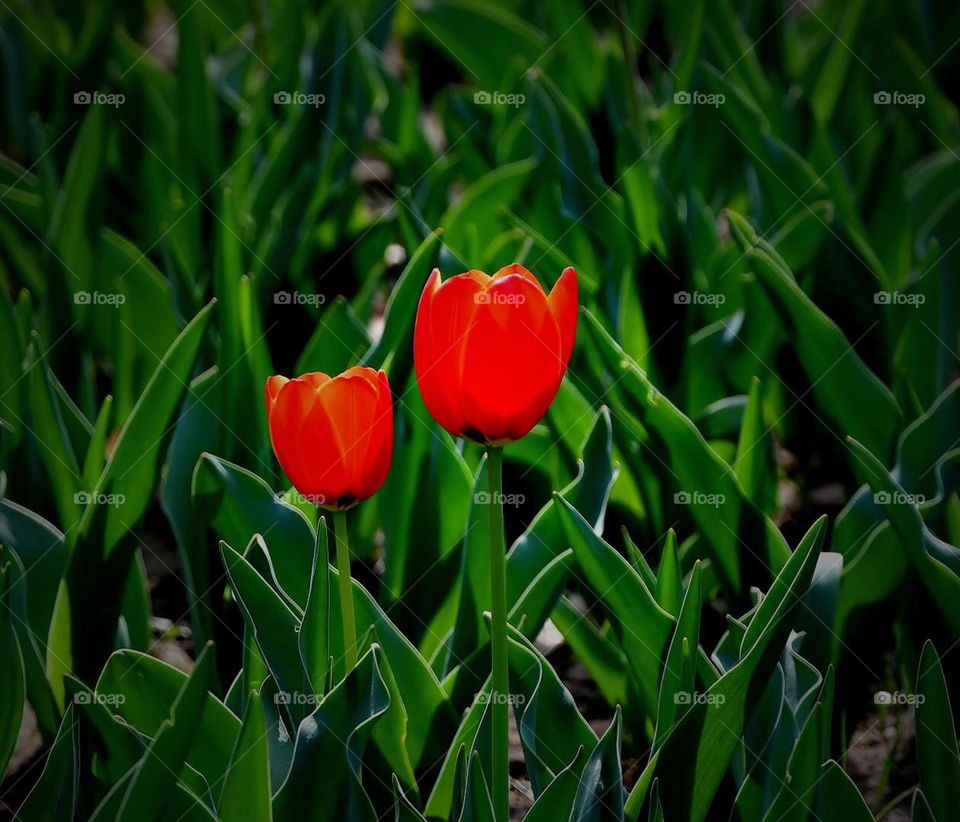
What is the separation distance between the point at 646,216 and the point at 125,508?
0.84 m

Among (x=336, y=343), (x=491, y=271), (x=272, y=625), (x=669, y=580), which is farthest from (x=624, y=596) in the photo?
(x=491, y=271)

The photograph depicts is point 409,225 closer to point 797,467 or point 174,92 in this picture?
point 797,467

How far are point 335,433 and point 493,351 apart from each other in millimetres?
148

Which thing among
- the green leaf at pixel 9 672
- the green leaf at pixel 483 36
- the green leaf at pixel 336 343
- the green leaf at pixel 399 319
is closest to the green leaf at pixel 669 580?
the green leaf at pixel 399 319

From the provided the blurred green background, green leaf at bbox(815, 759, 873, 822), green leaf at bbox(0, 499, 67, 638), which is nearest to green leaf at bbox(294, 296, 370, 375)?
the blurred green background

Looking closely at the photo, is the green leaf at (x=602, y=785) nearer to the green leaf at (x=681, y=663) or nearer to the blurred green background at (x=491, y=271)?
the green leaf at (x=681, y=663)

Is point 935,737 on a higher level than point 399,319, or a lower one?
lower

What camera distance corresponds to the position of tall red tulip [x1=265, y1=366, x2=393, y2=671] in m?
0.92

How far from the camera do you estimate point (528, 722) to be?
1009 millimetres

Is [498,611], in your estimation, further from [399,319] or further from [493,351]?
[399,319]

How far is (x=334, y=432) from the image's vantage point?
0.92 metres

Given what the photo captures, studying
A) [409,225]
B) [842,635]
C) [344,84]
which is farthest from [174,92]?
[842,635]

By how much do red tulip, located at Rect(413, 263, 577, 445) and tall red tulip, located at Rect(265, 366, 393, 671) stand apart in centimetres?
6

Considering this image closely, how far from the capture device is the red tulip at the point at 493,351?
86cm
